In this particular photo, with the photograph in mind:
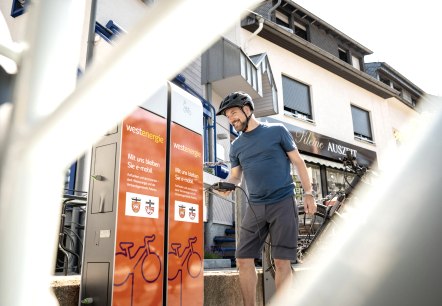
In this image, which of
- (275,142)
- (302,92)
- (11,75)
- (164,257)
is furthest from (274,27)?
(11,75)

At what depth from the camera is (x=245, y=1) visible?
1.69 ft

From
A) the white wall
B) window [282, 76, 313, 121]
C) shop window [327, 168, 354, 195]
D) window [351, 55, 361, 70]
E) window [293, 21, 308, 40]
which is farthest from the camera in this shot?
window [351, 55, 361, 70]

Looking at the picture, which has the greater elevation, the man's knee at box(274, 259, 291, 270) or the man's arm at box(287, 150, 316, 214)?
the man's arm at box(287, 150, 316, 214)

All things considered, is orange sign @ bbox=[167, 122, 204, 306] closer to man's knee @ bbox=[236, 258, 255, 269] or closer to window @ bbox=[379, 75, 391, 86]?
man's knee @ bbox=[236, 258, 255, 269]

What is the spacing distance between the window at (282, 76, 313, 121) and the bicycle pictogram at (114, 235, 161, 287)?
33.4 ft

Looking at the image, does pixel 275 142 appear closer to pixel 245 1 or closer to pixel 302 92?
pixel 245 1

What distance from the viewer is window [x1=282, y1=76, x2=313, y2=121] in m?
12.4

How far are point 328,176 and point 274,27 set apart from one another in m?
5.40

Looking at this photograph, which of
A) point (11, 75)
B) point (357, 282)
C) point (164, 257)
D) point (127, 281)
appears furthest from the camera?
point (164, 257)

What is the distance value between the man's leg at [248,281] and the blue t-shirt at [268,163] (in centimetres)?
51

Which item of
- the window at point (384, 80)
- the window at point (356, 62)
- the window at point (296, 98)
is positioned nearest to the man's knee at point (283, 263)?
the window at point (296, 98)

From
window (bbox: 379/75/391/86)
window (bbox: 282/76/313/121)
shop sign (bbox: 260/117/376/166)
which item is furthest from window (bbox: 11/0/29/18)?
window (bbox: 379/75/391/86)

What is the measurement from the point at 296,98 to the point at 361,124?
4321 millimetres

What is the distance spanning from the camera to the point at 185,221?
311 centimetres
